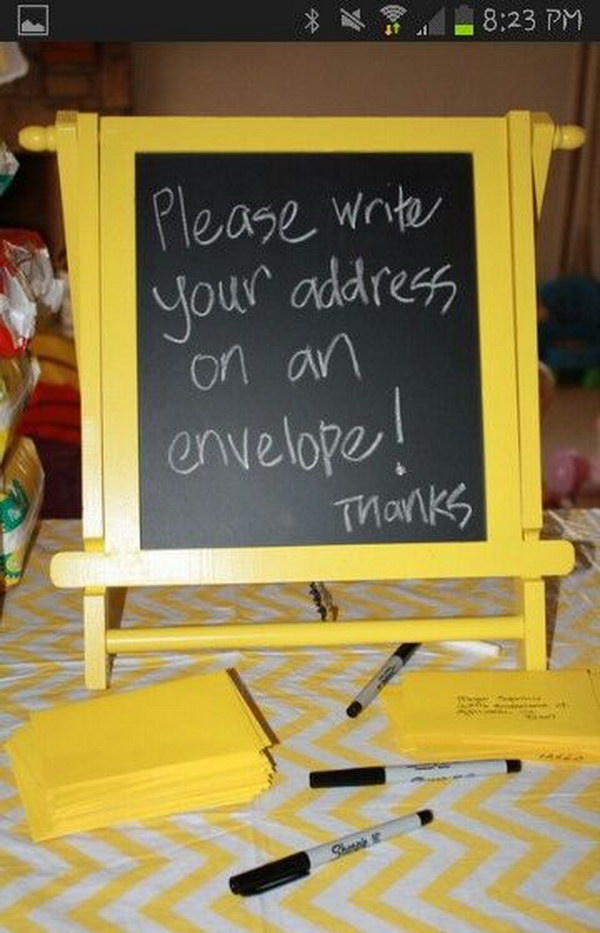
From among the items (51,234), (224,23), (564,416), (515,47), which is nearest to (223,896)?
(224,23)

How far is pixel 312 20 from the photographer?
1.66 metres

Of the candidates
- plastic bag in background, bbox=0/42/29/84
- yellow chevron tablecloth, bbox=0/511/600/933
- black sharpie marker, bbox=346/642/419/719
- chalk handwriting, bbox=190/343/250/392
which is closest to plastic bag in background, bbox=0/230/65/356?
chalk handwriting, bbox=190/343/250/392

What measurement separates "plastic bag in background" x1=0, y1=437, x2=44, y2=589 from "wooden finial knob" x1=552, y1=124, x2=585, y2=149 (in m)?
0.71

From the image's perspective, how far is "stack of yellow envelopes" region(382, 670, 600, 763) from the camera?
938mm

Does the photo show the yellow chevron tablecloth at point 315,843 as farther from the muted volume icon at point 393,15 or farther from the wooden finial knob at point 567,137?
the muted volume icon at point 393,15

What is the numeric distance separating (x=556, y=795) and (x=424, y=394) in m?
0.41

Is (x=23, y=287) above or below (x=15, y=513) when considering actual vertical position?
above

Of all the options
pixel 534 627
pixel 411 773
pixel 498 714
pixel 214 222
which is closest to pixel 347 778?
pixel 411 773

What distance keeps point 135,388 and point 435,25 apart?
0.82m

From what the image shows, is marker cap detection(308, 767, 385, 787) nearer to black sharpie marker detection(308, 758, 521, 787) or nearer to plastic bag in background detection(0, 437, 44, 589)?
black sharpie marker detection(308, 758, 521, 787)

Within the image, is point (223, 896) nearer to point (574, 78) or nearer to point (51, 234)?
point (51, 234)

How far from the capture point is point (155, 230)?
A: 1091mm

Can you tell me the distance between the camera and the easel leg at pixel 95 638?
1.06 m

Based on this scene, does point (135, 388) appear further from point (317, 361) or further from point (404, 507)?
point (404, 507)
